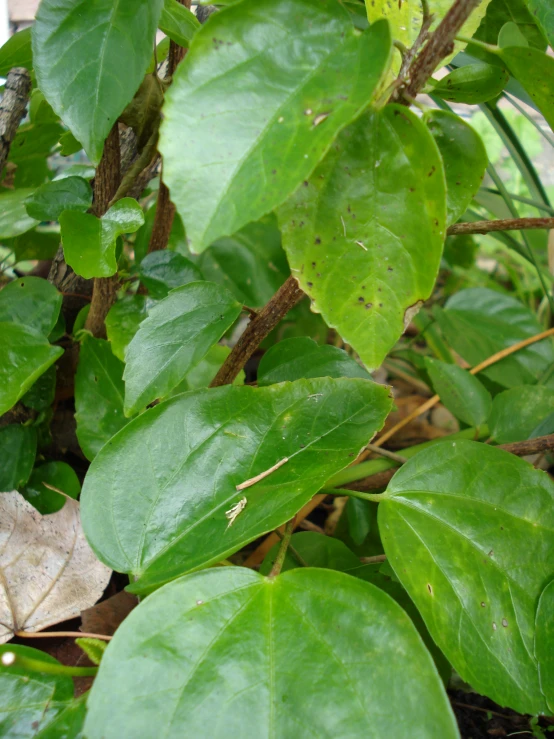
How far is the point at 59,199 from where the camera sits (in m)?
0.59

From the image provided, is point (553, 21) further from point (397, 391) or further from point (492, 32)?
point (397, 391)

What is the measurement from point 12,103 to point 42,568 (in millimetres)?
548

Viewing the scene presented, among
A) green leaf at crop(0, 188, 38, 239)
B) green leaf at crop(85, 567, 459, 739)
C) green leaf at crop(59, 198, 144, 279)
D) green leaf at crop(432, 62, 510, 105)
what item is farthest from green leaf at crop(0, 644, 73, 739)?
green leaf at crop(432, 62, 510, 105)

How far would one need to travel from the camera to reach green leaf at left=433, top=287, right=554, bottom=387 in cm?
96

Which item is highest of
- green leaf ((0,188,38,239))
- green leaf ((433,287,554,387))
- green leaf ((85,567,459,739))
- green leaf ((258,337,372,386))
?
green leaf ((0,188,38,239))

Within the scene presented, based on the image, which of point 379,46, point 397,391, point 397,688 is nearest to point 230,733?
point 397,688

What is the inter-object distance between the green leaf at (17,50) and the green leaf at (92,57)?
0.22 m

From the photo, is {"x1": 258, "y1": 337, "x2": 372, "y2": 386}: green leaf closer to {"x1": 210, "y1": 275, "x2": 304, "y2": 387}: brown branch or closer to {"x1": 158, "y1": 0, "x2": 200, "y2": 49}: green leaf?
{"x1": 210, "y1": 275, "x2": 304, "y2": 387}: brown branch

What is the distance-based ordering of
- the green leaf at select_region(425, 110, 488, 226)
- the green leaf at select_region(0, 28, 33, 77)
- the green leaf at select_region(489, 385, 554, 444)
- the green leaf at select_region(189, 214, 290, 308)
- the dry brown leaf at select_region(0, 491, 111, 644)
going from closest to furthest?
the green leaf at select_region(425, 110, 488, 226) < the dry brown leaf at select_region(0, 491, 111, 644) < the green leaf at select_region(0, 28, 33, 77) < the green leaf at select_region(489, 385, 554, 444) < the green leaf at select_region(189, 214, 290, 308)

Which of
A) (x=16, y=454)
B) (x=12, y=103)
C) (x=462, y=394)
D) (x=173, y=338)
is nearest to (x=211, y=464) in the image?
(x=173, y=338)

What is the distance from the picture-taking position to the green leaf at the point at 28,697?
0.42 metres

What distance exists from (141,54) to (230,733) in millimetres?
492

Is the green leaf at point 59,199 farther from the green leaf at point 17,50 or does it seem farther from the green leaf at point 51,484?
the green leaf at point 51,484

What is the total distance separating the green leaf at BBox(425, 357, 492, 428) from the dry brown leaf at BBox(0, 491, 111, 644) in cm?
49
